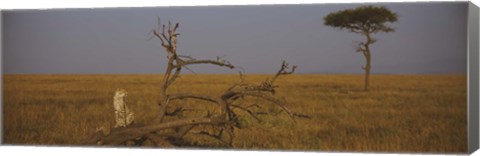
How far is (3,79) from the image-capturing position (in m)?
12.6

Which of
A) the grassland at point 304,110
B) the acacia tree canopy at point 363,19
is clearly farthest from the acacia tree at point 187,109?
the acacia tree canopy at point 363,19

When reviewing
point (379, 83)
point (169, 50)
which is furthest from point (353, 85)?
point (169, 50)

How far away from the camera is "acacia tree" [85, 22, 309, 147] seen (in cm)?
1168

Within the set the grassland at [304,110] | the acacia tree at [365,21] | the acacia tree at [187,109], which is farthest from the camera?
the acacia tree at [187,109]

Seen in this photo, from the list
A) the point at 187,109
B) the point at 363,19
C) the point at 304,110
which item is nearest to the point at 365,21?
the point at 363,19

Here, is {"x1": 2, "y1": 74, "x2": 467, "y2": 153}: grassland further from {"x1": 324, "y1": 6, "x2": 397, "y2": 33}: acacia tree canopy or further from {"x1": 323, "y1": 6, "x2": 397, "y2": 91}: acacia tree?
{"x1": 324, "y1": 6, "x2": 397, "y2": 33}: acacia tree canopy

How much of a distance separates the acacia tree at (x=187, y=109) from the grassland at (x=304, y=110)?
9 cm

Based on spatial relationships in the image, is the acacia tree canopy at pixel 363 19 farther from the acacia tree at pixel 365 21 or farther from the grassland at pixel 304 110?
the grassland at pixel 304 110

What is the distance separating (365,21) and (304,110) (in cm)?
119

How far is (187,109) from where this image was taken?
39.0ft

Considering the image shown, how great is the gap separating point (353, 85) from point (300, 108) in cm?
63

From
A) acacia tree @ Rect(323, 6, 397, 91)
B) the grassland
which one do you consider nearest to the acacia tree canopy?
acacia tree @ Rect(323, 6, 397, 91)

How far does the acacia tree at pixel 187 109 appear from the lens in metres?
11.7

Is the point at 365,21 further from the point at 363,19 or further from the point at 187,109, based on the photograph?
the point at 187,109
